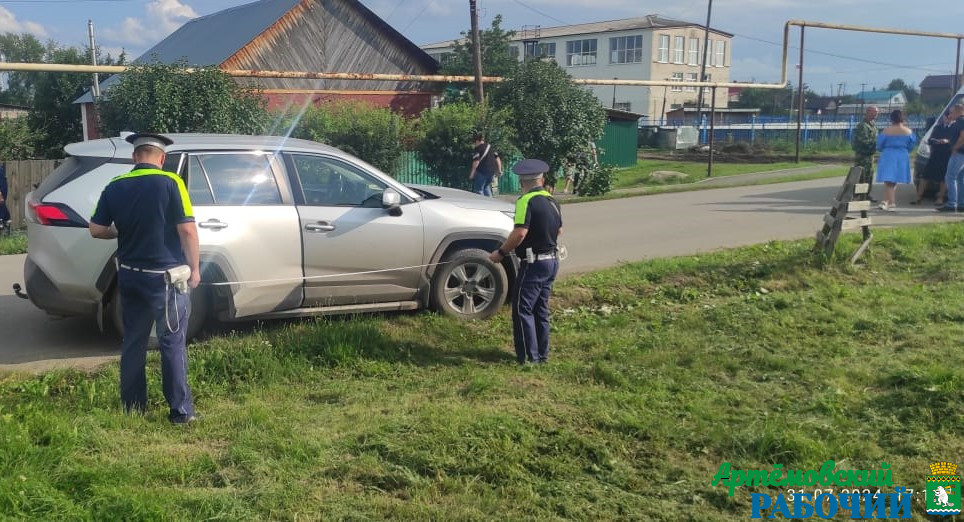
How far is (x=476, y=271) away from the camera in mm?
7234

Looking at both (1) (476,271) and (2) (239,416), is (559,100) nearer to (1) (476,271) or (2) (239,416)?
(1) (476,271)

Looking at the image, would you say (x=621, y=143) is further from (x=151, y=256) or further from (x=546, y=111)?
(x=151, y=256)

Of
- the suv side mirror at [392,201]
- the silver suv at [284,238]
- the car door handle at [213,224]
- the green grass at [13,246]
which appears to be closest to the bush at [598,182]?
the green grass at [13,246]

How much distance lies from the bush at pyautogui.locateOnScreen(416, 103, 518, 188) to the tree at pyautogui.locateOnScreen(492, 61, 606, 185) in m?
0.87

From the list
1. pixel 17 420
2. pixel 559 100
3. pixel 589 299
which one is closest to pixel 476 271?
pixel 589 299

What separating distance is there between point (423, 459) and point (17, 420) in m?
2.37

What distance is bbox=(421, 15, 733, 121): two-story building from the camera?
206 feet

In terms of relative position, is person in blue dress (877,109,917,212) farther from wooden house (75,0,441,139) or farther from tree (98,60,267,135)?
wooden house (75,0,441,139)

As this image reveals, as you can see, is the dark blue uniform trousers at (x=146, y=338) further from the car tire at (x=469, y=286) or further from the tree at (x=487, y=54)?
the tree at (x=487, y=54)

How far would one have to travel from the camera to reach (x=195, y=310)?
6.35 metres

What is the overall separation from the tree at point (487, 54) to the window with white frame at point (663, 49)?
2677 centimetres

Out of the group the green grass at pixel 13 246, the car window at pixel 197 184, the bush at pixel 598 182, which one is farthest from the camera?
the bush at pixel 598 182

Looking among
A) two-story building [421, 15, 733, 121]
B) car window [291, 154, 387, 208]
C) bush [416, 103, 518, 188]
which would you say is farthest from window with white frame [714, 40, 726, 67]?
car window [291, 154, 387, 208]

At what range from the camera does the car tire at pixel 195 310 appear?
6309 millimetres
